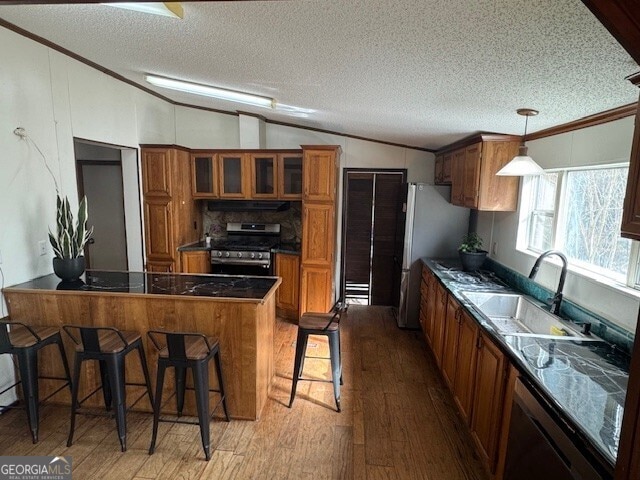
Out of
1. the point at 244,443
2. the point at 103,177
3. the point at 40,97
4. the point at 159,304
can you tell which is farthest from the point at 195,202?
the point at 244,443

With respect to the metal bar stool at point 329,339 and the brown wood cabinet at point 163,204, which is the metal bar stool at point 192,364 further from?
the brown wood cabinet at point 163,204

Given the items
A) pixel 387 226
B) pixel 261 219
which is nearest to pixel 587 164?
pixel 387 226

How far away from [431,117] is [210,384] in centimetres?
265

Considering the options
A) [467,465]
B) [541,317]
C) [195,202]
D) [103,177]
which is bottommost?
[467,465]

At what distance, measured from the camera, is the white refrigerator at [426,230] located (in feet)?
13.2

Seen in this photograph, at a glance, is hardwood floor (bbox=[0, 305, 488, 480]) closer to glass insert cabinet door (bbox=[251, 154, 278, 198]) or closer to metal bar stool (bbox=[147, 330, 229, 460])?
metal bar stool (bbox=[147, 330, 229, 460])

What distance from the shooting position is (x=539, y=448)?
4.76ft

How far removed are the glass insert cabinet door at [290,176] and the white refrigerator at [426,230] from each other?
1360 mm

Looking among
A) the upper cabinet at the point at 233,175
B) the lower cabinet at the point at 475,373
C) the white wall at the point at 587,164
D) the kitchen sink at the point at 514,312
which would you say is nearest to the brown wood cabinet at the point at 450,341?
the lower cabinet at the point at 475,373

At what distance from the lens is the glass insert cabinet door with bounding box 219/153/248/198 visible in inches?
176

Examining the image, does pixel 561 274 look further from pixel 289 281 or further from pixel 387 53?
pixel 289 281

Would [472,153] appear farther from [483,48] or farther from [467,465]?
[467,465]

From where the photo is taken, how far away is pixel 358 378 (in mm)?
3148

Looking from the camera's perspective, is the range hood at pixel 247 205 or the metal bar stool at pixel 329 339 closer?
the metal bar stool at pixel 329 339
